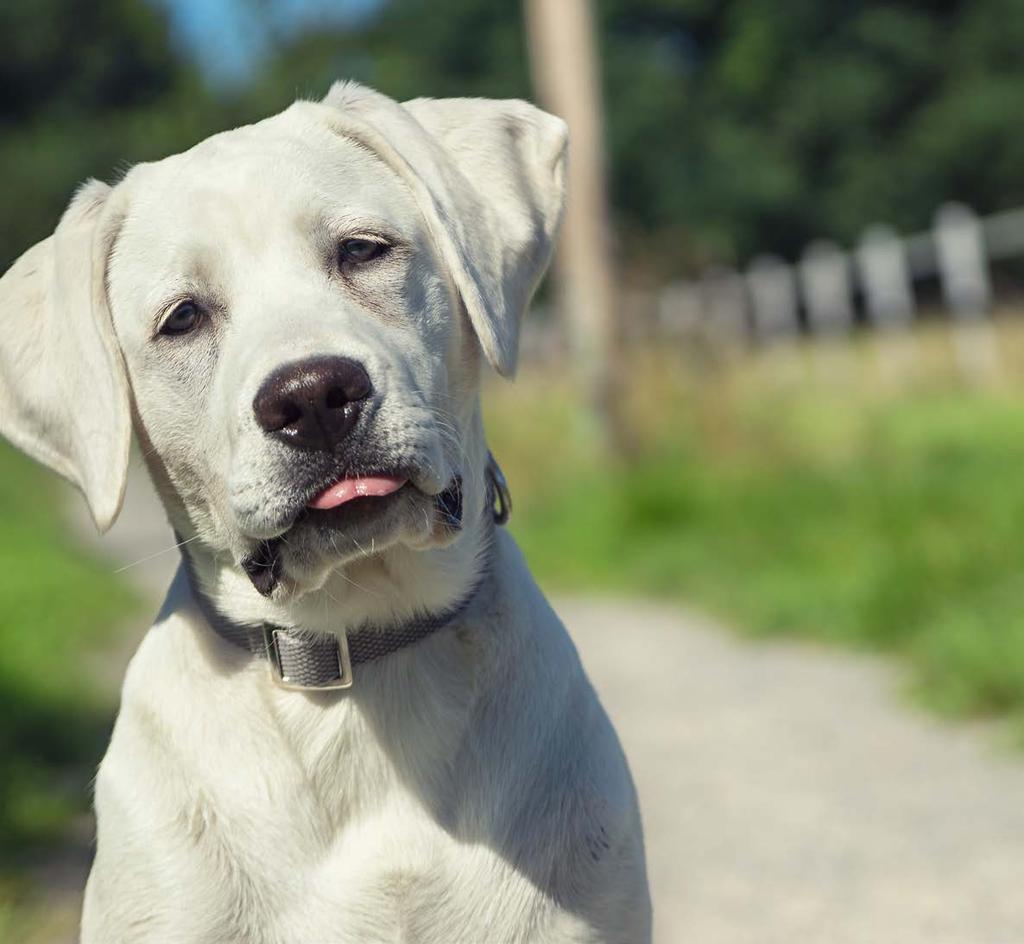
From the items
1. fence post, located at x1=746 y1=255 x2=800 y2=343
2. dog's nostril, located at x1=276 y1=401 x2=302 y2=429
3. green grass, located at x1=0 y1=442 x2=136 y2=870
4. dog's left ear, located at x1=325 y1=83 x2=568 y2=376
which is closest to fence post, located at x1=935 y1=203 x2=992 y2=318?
fence post, located at x1=746 y1=255 x2=800 y2=343

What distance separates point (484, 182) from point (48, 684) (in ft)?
13.4

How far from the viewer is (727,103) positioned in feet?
125

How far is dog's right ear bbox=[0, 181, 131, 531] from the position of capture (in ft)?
8.63

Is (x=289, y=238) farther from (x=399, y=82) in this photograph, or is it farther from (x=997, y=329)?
(x=399, y=82)

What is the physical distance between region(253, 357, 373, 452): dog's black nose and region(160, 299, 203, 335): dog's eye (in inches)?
14.0

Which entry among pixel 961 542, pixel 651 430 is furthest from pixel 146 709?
pixel 651 430

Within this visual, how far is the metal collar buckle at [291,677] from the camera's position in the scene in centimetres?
263

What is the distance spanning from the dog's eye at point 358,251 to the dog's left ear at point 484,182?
0.12m

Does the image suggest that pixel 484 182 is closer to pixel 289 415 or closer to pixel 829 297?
pixel 289 415

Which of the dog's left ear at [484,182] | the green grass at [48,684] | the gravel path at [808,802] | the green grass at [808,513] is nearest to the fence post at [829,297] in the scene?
the green grass at [808,513]

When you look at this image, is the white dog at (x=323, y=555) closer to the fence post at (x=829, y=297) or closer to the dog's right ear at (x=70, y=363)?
the dog's right ear at (x=70, y=363)

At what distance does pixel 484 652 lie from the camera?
269 centimetres

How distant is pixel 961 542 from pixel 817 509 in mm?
1485

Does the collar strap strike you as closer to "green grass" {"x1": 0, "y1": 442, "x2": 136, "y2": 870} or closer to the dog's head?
the dog's head
